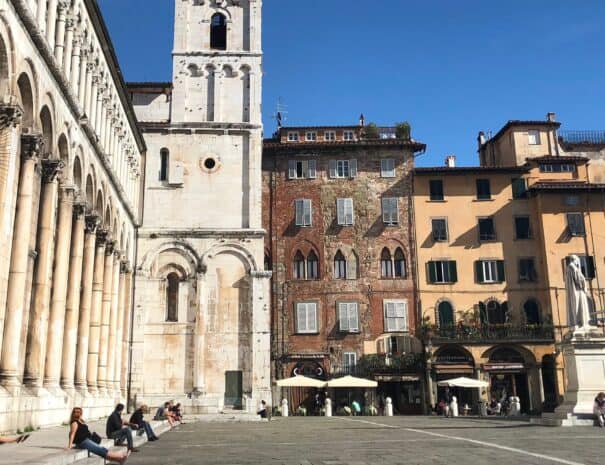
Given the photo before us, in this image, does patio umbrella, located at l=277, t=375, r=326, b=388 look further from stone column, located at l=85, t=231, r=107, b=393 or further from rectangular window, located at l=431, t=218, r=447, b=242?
stone column, located at l=85, t=231, r=107, b=393

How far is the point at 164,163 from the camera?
37.2 meters

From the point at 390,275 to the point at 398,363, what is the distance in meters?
5.29

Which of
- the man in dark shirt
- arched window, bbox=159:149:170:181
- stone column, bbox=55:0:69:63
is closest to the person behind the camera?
the man in dark shirt

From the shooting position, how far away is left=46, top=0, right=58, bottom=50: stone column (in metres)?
19.9

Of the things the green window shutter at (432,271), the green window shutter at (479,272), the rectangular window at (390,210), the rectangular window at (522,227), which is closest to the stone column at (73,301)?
the rectangular window at (390,210)

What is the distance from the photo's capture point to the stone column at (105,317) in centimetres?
2720

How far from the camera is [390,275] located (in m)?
42.5

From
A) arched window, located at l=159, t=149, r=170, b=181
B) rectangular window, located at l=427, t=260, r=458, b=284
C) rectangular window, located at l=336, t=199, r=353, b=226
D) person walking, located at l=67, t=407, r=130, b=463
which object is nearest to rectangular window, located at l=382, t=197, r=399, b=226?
rectangular window, located at l=336, t=199, r=353, b=226

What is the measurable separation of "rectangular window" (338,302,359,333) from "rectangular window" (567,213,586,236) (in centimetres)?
1385

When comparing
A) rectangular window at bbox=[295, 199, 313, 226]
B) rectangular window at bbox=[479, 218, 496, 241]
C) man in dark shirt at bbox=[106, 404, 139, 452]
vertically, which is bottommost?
man in dark shirt at bbox=[106, 404, 139, 452]

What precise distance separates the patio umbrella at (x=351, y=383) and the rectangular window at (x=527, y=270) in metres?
11.5

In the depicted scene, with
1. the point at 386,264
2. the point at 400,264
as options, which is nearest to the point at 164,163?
the point at 386,264

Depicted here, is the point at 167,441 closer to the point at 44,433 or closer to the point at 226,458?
the point at 44,433

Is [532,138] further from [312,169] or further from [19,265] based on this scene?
[19,265]
